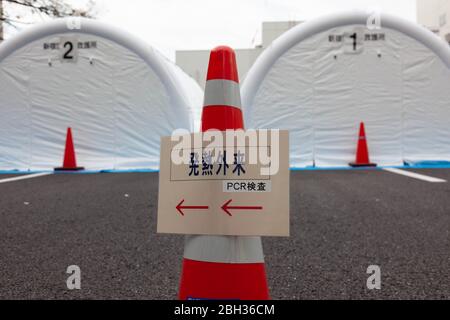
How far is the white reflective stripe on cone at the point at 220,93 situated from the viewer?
1.53 meters

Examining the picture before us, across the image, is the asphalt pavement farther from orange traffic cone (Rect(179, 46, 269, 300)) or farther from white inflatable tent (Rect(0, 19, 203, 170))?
white inflatable tent (Rect(0, 19, 203, 170))

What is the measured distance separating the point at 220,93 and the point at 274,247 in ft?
5.10

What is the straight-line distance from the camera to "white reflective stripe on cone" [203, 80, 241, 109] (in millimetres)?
1528

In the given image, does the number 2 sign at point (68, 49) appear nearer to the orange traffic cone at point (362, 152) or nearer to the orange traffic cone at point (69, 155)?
the orange traffic cone at point (69, 155)

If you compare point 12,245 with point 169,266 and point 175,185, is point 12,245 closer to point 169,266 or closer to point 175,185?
point 169,266

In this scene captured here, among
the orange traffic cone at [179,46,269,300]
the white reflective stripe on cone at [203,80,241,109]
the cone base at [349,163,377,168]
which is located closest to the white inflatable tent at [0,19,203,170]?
the cone base at [349,163,377,168]

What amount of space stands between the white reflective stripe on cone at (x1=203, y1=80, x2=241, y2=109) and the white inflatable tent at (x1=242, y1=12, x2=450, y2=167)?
7.55m

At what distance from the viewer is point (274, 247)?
274 cm

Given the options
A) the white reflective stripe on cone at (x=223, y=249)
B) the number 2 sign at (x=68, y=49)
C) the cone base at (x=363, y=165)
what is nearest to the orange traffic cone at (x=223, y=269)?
the white reflective stripe on cone at (x=223, y=249)

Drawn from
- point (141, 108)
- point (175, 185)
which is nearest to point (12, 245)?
point (175, 185)

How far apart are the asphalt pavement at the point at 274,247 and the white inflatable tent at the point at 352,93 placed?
4300 millimetres

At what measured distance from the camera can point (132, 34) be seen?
9086mm
